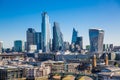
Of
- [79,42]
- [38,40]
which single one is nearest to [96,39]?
[79,42]

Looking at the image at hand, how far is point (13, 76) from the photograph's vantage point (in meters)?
18.7

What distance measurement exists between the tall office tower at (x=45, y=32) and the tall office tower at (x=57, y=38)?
1713 millimetres

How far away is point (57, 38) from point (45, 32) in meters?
2.66

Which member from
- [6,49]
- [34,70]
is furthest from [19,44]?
[34,70]

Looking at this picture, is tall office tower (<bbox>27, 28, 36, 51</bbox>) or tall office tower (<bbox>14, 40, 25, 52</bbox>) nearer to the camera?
tall office tower (<bbox>27, 28, 36, 51</bbox>)

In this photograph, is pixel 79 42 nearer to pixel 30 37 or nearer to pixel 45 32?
pixel 45 32

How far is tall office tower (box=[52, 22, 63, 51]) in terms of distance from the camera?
46050 millimetres

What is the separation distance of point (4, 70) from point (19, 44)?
37253 millimetres

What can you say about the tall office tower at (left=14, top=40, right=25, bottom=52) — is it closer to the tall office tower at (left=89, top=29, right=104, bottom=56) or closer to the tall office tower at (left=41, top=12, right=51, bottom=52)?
the tall office tower at (left=41, top=12, right=51, bottom=52)

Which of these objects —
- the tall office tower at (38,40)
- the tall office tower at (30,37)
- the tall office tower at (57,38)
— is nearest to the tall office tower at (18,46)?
the tall office tower at (30,37)

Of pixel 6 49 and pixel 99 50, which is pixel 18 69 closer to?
pixel 99 50

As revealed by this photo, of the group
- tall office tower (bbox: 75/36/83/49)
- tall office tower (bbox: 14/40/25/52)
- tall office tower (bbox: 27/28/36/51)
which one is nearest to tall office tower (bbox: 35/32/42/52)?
tall office tower (bbox: 27/28/36/51)

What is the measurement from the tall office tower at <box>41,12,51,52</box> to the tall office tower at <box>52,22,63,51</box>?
1.71 meters

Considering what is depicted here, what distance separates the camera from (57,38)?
47.3 metres
